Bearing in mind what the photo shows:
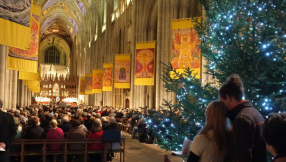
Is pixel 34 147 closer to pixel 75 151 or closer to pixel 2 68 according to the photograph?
pixel 75 151

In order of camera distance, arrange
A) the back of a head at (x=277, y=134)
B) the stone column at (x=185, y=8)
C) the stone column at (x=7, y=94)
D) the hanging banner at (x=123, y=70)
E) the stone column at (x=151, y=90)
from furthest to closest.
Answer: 1. the stone column at (x=151, y=90)
2. the hanging banner at (x=123, y=70)
3. the stone column at (x=185, y=8)
4. the stone column at (x=7, y=94)
5. the back of a head at (x=277, y=134)

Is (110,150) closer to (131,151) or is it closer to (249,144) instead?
(131,151)

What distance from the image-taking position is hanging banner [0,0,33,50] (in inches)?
357

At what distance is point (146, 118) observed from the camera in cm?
448

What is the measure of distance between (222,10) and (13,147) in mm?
5106

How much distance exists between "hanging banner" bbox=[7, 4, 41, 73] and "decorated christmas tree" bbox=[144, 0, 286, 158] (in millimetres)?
9439

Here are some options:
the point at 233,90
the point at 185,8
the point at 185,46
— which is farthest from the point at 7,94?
the point at 233,90

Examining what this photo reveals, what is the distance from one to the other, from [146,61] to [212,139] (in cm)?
1491

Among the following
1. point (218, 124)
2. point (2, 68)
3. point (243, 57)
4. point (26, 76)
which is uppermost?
point (2, 68)

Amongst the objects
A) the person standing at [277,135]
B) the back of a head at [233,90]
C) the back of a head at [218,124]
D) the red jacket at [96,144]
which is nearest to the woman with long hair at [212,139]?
the back of a head at [218,124]

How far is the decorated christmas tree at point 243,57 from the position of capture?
11.1 ft

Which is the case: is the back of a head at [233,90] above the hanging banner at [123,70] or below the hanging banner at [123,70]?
below

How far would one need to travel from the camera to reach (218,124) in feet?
7.80

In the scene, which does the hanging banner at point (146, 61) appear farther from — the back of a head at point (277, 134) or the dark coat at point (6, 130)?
the back of a head at point (277, 134)
